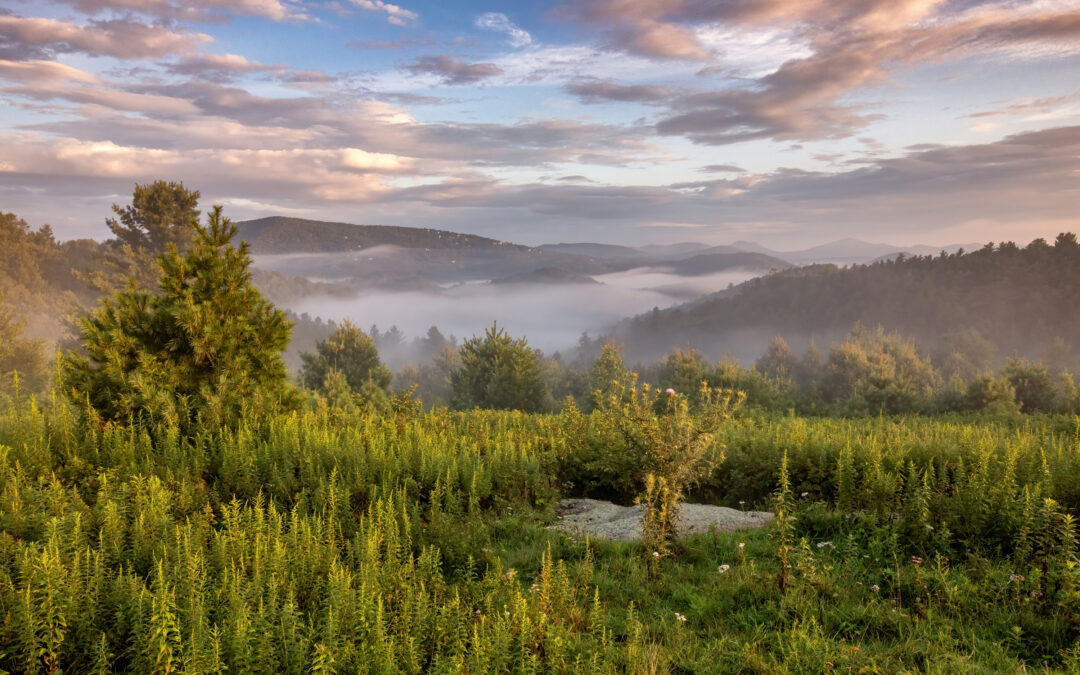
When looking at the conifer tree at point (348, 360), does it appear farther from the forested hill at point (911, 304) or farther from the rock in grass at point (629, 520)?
the forested hill at point (911, 304)

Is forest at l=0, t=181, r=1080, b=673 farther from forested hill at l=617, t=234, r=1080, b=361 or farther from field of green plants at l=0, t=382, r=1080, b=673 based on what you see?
forested hill at l=617, t=234, r=1080, b=361

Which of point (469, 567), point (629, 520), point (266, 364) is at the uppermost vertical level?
point (266, 364)

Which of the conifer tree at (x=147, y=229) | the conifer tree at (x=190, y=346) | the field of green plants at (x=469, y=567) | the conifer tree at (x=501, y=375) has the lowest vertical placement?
the conifer tree at (x=501, y=375)

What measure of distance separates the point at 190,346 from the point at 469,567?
6335 mm

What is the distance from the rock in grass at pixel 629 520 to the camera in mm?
6809

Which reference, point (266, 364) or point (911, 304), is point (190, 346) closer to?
point (266, 364)

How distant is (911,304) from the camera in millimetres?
86375

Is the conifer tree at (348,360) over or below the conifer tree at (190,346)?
below

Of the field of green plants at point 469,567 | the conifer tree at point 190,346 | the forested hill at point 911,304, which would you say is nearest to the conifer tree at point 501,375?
the conifer tree at point 190,346

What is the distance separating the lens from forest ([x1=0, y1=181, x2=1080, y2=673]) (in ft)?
12.6

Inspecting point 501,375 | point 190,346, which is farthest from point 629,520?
point 501,375

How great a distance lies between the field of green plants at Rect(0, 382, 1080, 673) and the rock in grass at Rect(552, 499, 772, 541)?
35cm

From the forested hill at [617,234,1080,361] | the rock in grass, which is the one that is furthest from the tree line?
the forested hill at [617,234,1080,361]

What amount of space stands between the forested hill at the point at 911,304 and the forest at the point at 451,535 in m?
53.6
